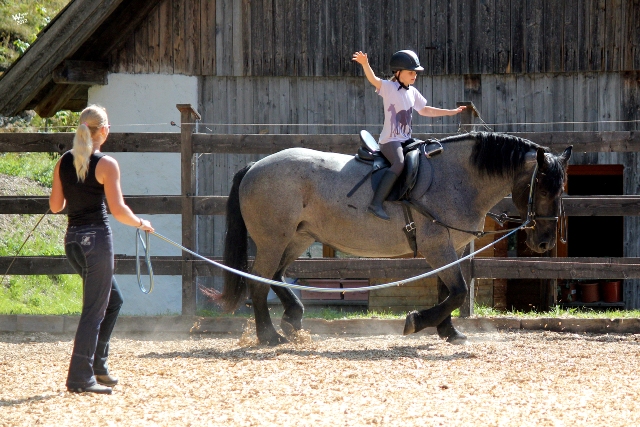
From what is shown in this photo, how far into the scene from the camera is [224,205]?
8.24 m

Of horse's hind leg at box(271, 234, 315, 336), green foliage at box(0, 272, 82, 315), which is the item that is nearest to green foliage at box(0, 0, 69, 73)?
green foliage at box(0, 272, 82, 315)

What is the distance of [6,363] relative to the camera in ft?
19.4

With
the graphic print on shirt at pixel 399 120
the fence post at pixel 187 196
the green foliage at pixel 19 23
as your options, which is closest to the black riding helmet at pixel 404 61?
the graphic print on shirt at pixel 399 120

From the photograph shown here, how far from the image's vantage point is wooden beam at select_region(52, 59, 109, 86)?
1039cm

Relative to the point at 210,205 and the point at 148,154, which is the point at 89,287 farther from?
the point at 148,154

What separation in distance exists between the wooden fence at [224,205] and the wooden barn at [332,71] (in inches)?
99.5

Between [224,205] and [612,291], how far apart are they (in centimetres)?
733

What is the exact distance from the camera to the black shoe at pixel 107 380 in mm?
4809

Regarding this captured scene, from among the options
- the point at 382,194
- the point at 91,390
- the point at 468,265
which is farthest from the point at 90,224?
the point at 468,265

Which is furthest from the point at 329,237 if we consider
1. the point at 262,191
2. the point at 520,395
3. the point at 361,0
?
the point at 361,0

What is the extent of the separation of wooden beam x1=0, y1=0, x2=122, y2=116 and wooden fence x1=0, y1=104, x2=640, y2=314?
2.04 metres

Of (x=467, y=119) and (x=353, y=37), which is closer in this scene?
(x=467, y=119)

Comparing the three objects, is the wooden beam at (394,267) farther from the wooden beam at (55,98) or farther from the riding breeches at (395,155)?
the wooden beam at (55,98)

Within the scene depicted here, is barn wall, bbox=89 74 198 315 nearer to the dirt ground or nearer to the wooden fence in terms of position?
the wooden fence
